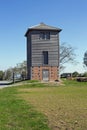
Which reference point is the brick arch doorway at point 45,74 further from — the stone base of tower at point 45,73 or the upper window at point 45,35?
the upper window at point 45,35

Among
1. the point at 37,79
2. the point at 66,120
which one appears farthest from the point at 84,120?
the point at 37,79

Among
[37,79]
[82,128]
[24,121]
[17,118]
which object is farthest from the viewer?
[37,79]

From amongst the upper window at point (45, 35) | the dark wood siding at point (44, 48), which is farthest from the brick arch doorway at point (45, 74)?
the upper window at point (45, 35)

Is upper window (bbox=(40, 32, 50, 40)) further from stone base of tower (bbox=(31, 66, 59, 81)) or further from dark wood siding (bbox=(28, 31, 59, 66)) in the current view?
stone base of tower (bbox=(31, 66, 59, 81))

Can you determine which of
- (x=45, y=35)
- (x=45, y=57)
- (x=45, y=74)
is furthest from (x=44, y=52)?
(x=45, y=74)

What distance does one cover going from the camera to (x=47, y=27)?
50156mm

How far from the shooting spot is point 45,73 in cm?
5038

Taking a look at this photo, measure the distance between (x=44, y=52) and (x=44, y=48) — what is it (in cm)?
64

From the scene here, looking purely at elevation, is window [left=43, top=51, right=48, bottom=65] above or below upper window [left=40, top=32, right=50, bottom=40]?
below

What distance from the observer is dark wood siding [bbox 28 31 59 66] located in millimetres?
49750

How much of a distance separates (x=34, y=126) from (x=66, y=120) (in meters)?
1.47

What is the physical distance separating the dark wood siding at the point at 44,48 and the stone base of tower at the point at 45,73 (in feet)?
2.23

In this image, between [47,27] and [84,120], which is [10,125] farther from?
[47,27]

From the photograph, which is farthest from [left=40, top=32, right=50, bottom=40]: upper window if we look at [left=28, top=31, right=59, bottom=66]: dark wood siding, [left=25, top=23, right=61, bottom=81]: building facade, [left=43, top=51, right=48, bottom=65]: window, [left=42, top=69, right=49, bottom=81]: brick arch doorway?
[left=42, top=69, right=49, bottom=81]: brick arch doorway
